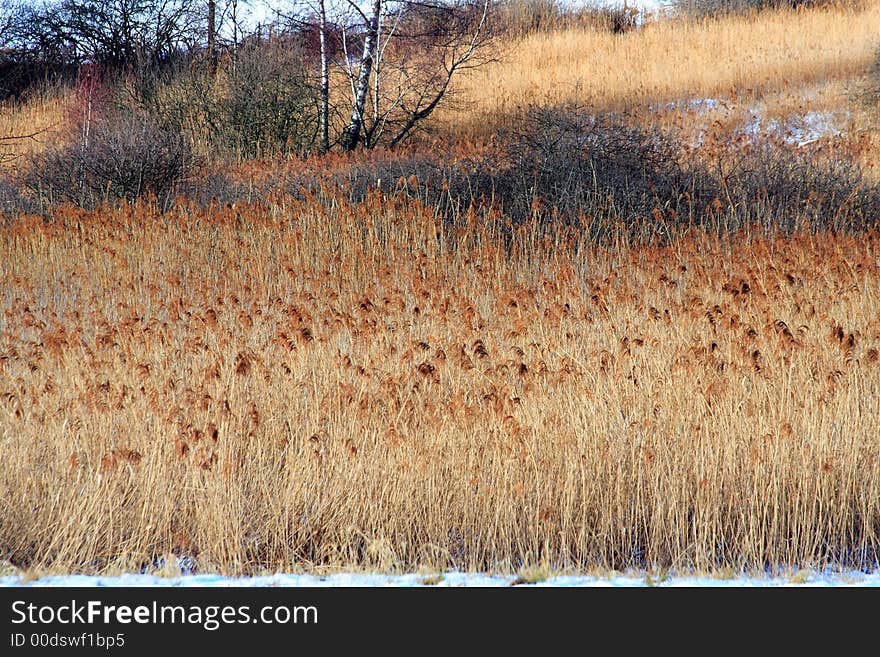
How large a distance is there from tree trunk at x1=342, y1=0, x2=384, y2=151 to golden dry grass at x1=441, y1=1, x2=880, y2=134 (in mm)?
2383

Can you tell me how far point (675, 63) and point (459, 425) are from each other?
16.6 meters

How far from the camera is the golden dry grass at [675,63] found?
1673 centimetres

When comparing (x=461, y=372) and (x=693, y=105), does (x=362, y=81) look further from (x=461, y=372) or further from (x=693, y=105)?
(x=461, y=372)

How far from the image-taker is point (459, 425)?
439 cm

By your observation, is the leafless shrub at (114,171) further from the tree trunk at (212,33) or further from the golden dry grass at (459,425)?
the tree trunk at (212,33)

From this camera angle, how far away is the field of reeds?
3.70 metres

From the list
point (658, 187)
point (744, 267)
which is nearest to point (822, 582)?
point (744, 267)

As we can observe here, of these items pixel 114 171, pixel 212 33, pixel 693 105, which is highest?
pixel 212 33

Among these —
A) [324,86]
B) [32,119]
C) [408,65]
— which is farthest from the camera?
[32,119]

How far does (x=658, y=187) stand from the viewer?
9.62m

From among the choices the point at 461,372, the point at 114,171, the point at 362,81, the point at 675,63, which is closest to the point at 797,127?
the point at 675,63

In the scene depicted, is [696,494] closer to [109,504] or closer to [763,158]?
[109,504]

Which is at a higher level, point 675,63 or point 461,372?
point 675,63

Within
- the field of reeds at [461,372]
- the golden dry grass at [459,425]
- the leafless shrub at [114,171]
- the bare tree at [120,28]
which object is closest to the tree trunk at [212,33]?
the bare tree at [120,28]
